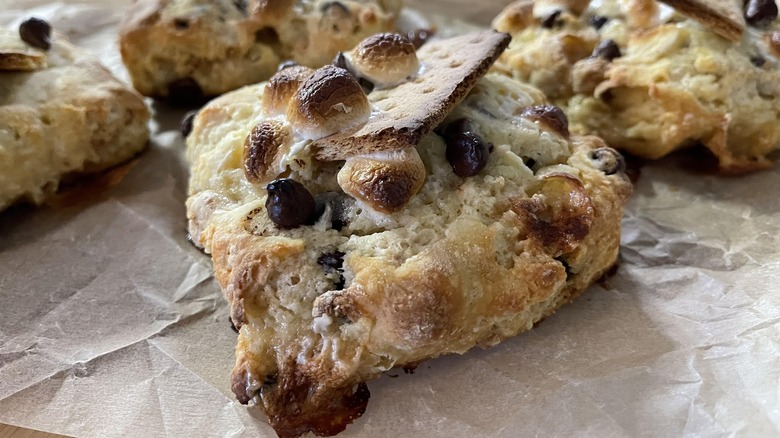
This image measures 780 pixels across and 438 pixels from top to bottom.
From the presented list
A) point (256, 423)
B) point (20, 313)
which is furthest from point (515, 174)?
point (20, 313)

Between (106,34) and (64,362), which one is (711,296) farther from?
(106,34)

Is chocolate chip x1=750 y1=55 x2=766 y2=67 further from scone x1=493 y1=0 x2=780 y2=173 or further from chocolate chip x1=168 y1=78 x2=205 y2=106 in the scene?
chocolate chip x1=168 y1=78 x2=205 y2=106

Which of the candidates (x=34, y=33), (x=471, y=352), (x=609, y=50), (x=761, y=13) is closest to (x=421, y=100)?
(x=471, y=352)

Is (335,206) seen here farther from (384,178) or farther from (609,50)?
(609,50)

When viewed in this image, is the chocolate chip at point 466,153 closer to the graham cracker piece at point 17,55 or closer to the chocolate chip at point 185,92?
the chocolate chip at point 185,92

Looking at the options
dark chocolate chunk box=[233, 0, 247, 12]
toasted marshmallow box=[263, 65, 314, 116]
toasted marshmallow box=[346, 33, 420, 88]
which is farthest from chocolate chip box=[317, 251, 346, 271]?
dark chocolate chunk box=[233, 0, 247, 12]

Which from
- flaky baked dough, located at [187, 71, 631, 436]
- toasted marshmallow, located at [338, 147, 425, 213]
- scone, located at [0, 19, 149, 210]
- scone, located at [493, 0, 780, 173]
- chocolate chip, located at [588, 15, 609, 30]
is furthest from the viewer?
chocolate chip, located at [588, 15, 609, 30]
